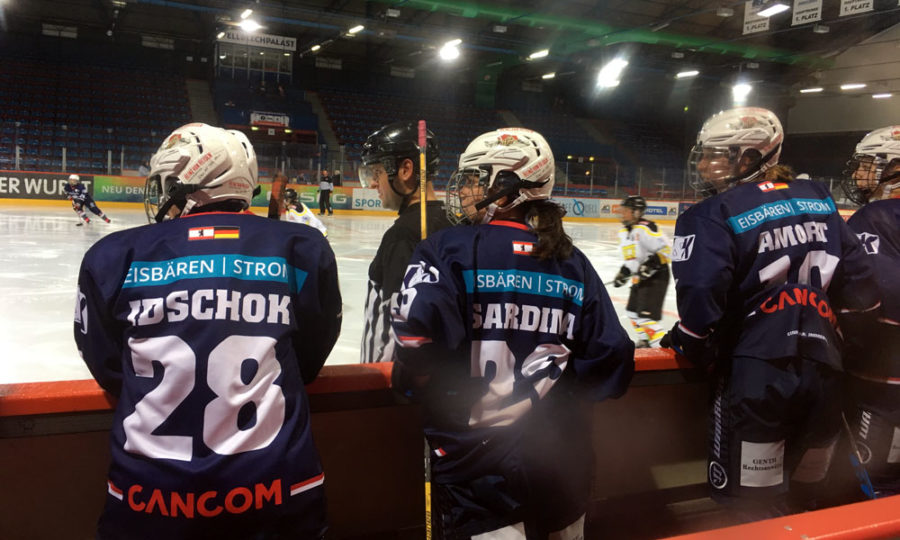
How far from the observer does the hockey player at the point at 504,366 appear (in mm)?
1489

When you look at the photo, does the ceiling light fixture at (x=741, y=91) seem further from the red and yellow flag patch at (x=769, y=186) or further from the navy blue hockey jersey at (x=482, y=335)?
the navy blue hockey jersey at (x=482, y=335)

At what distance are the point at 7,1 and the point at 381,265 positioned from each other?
24.5 meters

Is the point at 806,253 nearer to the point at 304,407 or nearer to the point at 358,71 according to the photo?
the point at 304,407

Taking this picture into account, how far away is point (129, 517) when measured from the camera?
1.29 metres

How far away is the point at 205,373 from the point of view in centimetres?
128

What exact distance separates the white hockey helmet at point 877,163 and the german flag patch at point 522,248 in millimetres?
1912

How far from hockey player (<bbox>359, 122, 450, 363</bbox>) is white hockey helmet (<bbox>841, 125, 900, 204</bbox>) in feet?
5.80

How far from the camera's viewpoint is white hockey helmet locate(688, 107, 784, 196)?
214cm

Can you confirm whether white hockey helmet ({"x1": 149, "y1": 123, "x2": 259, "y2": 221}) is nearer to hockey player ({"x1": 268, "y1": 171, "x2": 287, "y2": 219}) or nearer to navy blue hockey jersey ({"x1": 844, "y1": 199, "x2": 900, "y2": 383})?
navy blue hockey jersey ({"x1": 844, "y1": 199, "x2": 900, "y2": 383})

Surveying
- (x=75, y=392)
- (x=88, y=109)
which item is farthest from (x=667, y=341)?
(x=88, y=109)

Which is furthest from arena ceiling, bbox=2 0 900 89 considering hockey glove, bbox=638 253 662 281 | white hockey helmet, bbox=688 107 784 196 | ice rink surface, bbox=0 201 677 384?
white hockey helmet, bbox=688 107 784 196

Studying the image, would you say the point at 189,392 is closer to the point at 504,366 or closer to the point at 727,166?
the point at 504,366

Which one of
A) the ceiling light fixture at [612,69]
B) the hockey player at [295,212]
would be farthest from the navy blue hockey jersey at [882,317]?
the ceiling light fixture at [612,69]

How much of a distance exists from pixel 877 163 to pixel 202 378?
2.68 metres
